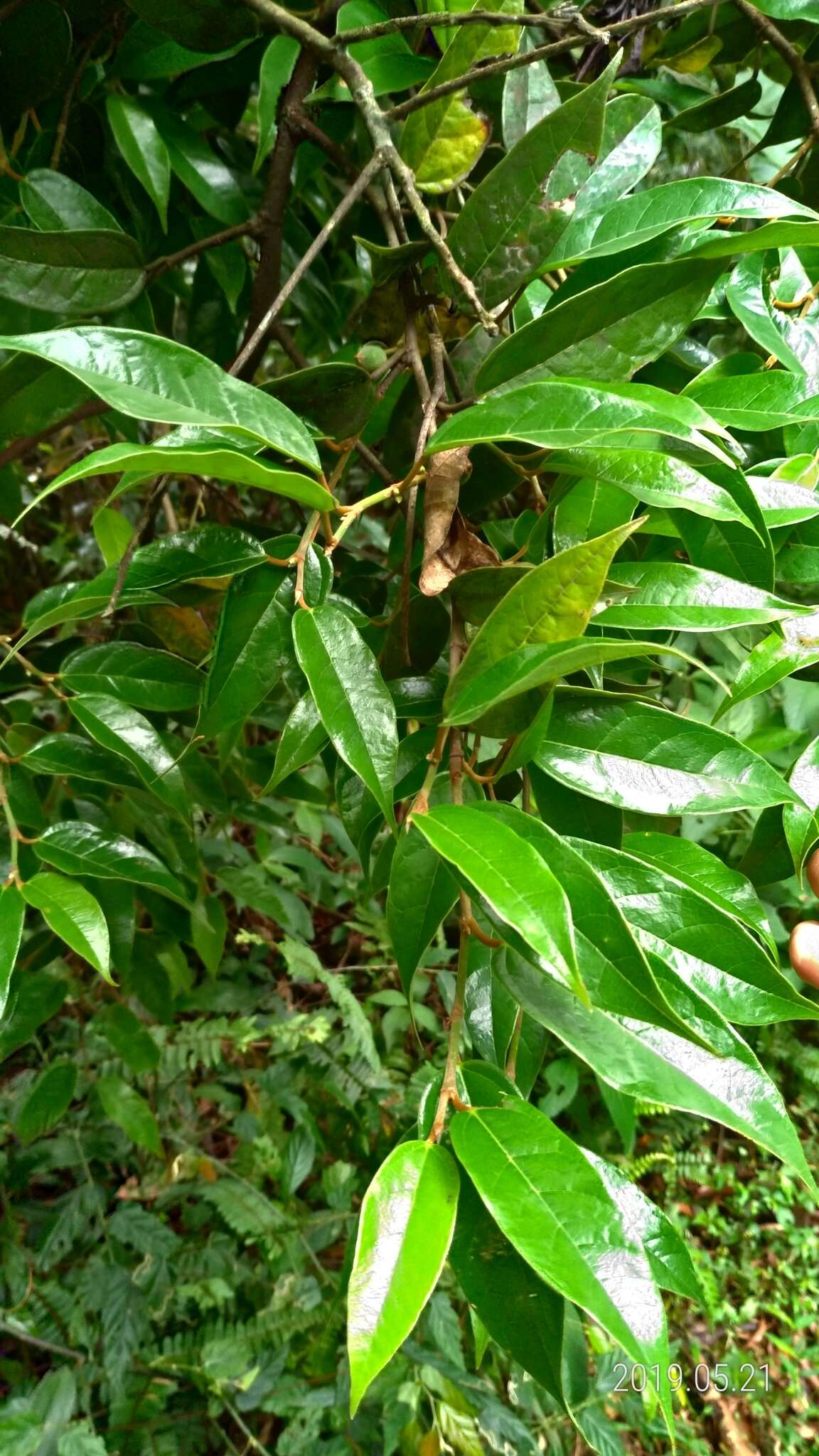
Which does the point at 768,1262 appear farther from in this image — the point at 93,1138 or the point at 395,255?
the point at 395,255

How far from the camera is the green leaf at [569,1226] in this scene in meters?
0.24

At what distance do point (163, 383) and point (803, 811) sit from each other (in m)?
0.33

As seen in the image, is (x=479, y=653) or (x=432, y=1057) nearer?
(x=479, y=653)

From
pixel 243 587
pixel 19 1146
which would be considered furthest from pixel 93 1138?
pixel 243 587

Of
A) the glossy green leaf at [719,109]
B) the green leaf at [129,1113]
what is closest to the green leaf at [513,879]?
the glossy green leaf at [719,109]

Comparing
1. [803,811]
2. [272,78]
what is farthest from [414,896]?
[272,78]

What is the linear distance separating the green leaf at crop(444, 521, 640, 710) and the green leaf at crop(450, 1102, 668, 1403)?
0.52ft

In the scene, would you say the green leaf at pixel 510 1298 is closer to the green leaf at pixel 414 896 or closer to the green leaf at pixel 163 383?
the green leaf at pixel 414 896

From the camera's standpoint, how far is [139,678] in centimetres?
52

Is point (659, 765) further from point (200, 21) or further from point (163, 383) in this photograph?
point (200, 21)

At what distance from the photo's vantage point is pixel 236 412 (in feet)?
0.97

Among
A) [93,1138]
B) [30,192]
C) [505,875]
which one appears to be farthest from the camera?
[93,1138]

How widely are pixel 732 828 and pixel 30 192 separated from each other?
49.8 inches

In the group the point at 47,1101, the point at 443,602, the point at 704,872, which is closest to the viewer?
the point at 704,872
